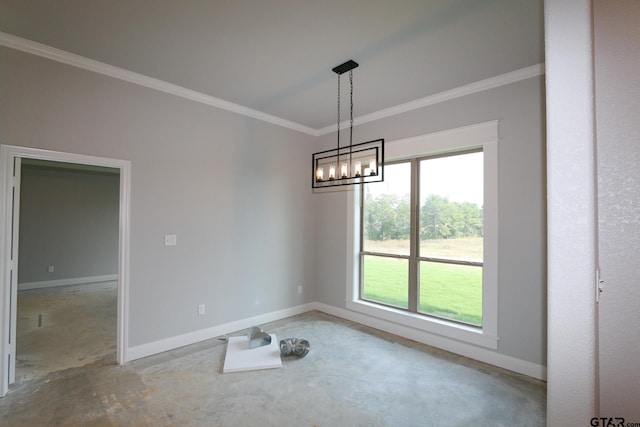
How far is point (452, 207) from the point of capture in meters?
3.60

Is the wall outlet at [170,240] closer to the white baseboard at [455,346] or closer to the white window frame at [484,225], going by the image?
the white baseboard at [455,346]

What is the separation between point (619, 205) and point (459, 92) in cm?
290

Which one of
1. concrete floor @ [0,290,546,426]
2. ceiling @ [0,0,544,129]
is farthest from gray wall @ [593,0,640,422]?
concrete floor @ [0,290,546,426]

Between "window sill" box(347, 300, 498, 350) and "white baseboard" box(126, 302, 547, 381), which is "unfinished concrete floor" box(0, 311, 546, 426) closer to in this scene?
"white baseboard" box(126, 302, 547, 381)

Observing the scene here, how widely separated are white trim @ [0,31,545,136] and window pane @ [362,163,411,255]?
0.80 metres

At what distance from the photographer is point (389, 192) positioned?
4.22 metres

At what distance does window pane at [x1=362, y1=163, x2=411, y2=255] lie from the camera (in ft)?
13.2

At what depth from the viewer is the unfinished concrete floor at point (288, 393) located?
2.19 m

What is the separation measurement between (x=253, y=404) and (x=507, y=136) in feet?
11.6

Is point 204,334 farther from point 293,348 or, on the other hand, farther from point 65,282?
point 65,282

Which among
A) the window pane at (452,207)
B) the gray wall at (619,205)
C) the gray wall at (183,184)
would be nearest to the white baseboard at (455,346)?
the window pane at (452,207)

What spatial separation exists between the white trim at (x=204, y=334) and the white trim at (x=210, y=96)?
9.44ft

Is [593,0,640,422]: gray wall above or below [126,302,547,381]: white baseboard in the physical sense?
above

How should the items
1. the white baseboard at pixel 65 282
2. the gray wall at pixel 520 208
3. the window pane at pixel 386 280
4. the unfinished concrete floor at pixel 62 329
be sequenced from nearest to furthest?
the gray wall at pixel 520 208
the unfinished concrete floor at pixel 62 329
the window pane at pixel 386 280
the white baseboard at pixel 65 282
